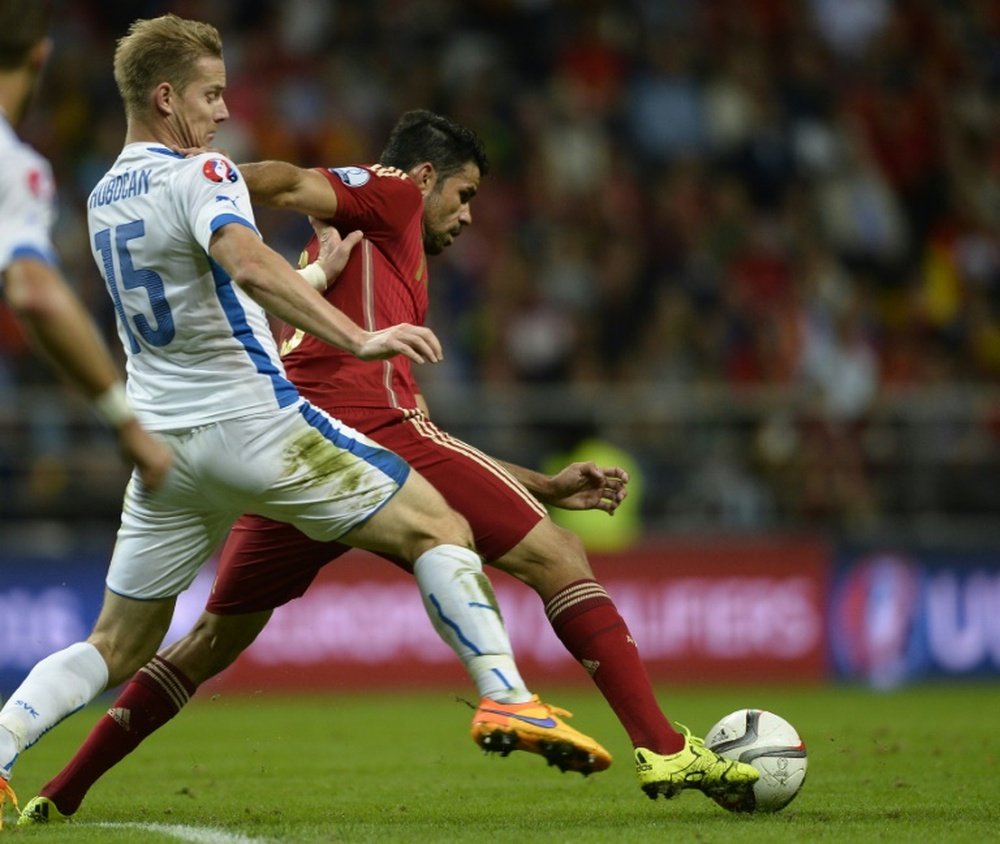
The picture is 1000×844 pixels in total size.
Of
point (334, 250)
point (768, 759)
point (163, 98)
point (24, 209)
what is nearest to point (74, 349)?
point (24, 209)

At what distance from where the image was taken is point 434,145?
21.6 ft

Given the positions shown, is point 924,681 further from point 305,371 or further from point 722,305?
point 305,371

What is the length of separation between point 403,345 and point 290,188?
110 cm

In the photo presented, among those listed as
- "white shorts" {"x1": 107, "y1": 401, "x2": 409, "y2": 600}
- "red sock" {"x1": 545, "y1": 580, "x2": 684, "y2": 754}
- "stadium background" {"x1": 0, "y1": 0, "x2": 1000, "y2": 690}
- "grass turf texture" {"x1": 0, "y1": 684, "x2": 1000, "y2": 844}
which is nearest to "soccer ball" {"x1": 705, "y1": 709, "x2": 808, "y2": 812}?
"grass turf texture" {"x1": 0, "y1": 684, "x2": 1000, "y2": 844}

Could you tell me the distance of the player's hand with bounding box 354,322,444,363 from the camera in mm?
5066

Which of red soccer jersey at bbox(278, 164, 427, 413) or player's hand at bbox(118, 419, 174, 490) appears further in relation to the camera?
red soccer jersey at bbox(278, 164, 427, 413)

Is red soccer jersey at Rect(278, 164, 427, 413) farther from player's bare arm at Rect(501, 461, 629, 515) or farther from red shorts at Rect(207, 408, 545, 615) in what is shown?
player's bare arm at Rect(501, 461, 629, 515)

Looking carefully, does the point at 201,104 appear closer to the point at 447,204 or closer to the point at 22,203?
the point at 22,203

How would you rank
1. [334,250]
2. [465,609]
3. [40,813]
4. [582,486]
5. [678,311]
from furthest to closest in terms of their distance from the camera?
1. [678,311]
2. [582,486]
3. [334,250]
4. [40,813]
5. [465,609]

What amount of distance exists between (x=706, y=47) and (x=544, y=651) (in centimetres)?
690

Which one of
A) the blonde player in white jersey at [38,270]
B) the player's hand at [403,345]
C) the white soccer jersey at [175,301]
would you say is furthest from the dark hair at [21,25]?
the player's hand at [403,345]

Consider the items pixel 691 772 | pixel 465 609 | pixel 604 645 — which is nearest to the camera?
pixel 465 609

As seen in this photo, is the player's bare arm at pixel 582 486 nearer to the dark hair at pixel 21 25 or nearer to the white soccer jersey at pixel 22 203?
the white soccer jersey at pixel 22 203

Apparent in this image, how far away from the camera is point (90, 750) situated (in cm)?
620
